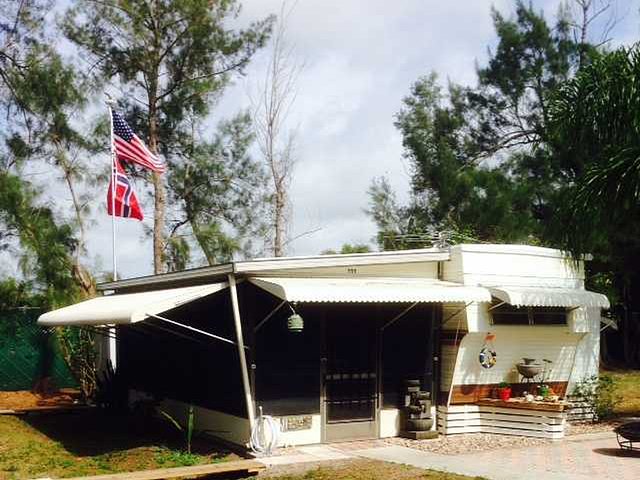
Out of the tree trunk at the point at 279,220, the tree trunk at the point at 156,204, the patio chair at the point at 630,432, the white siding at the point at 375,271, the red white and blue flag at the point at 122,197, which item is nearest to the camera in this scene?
the patio chair at the point at 630,432

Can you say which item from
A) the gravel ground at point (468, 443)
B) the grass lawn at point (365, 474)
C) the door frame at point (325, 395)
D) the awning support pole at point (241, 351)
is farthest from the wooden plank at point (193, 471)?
the gravel ground at point (468, 443)

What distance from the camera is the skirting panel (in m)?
12.0

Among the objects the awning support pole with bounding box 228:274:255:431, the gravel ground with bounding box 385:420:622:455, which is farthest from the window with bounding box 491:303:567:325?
the awning support pole with bounding box 228:274:255:431

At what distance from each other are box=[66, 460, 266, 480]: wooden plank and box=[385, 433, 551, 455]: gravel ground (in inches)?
115

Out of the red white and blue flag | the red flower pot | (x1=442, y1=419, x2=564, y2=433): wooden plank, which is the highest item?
the red white and blue flag

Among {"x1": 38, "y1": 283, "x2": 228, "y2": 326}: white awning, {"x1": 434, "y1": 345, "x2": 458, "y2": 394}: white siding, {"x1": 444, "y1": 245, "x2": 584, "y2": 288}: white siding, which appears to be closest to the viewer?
{"x1": 38, "y1": 283, "x2": 228, "y2": 326}: white awning

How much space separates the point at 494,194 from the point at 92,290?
Result: 11.2 m

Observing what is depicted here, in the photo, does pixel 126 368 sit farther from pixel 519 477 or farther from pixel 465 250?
pixel 519 477

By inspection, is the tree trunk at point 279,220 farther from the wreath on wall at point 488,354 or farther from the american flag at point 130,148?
the wreath on wall at point 488,354

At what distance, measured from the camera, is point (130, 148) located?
16875mm

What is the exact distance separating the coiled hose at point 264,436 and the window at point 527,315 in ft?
14.2

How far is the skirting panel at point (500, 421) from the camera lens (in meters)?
12.0

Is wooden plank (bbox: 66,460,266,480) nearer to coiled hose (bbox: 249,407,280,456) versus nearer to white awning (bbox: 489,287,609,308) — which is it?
coiled hose (bbox: 249,407,280,456)

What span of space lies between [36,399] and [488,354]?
9924 mm
